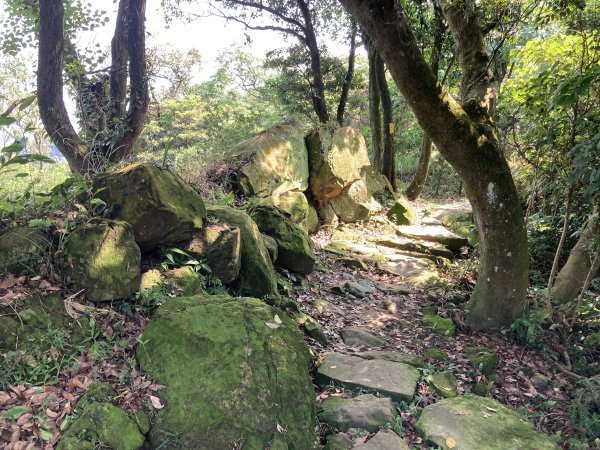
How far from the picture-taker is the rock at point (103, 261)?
11.3 feet

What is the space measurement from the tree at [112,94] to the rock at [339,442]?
463 centimetres

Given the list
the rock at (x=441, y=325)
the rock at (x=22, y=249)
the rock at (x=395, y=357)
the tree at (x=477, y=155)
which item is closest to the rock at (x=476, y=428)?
the rock at (x=395, y=357)

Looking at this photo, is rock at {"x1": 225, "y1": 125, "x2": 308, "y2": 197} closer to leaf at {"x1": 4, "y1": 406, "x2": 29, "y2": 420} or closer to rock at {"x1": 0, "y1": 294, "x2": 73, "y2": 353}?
rock at {"x1": 0, "y1": 294, "x2": 73, "y2": 353}

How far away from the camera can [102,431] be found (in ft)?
8.52

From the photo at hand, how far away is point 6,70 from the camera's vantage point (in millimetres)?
22359

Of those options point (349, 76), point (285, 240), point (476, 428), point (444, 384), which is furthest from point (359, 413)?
point (349, 76)

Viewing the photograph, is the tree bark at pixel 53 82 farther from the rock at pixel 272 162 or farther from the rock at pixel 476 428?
the rock at pixel 476 428

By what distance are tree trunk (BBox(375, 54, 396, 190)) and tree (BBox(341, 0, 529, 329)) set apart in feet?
26.0

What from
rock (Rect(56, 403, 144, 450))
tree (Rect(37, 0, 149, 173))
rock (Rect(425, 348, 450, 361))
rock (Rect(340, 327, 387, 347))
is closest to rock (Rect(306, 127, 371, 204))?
tree (Rect(37, 0, 149, 173))

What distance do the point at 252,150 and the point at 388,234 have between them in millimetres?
4114

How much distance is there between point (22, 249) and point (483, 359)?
15.3 ft

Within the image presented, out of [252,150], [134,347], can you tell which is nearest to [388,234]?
[252,150]

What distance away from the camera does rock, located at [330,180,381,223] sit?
1057 cm

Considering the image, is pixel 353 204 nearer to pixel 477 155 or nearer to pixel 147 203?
pixel 477 155
